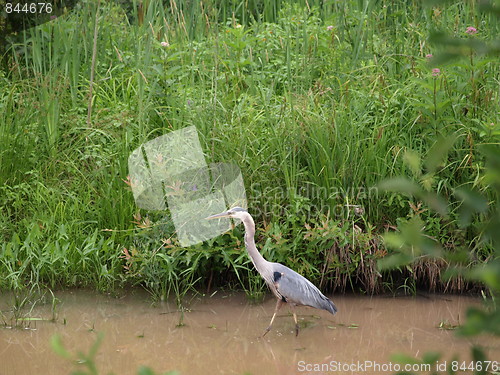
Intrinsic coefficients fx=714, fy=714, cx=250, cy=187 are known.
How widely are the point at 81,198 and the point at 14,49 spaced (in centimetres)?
189

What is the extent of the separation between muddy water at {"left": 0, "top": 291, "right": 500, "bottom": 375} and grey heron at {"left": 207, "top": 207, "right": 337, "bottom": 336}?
→ 189mm

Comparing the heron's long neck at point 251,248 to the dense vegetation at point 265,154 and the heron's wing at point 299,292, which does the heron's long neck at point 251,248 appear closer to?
the heron's wing at point 299,292

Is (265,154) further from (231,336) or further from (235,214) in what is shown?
(231,336)

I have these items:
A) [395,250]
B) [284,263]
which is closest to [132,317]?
[284,263]

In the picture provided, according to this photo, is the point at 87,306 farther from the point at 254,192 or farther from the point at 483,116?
Answer: the point at 483,116

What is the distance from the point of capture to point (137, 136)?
16.7 feet

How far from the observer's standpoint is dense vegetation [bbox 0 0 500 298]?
178 inches

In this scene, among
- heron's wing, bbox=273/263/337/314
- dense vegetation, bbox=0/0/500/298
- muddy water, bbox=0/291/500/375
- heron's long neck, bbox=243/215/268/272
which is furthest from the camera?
dense vegetation, bbox=0/0/500/298

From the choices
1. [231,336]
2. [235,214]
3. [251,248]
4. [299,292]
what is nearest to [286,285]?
[299,292]

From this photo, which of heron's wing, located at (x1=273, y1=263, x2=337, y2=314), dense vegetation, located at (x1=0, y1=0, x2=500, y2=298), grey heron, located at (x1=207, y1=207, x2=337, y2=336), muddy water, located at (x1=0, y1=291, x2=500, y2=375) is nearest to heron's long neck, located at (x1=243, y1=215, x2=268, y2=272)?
grey heron, located at (x1=207, y1=207, x2=337, y2=336)

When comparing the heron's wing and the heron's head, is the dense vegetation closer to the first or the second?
the heron's head

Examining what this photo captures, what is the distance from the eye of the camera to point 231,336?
4.01 metres

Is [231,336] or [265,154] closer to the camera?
[231,336]

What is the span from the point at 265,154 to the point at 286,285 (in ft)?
3.82
